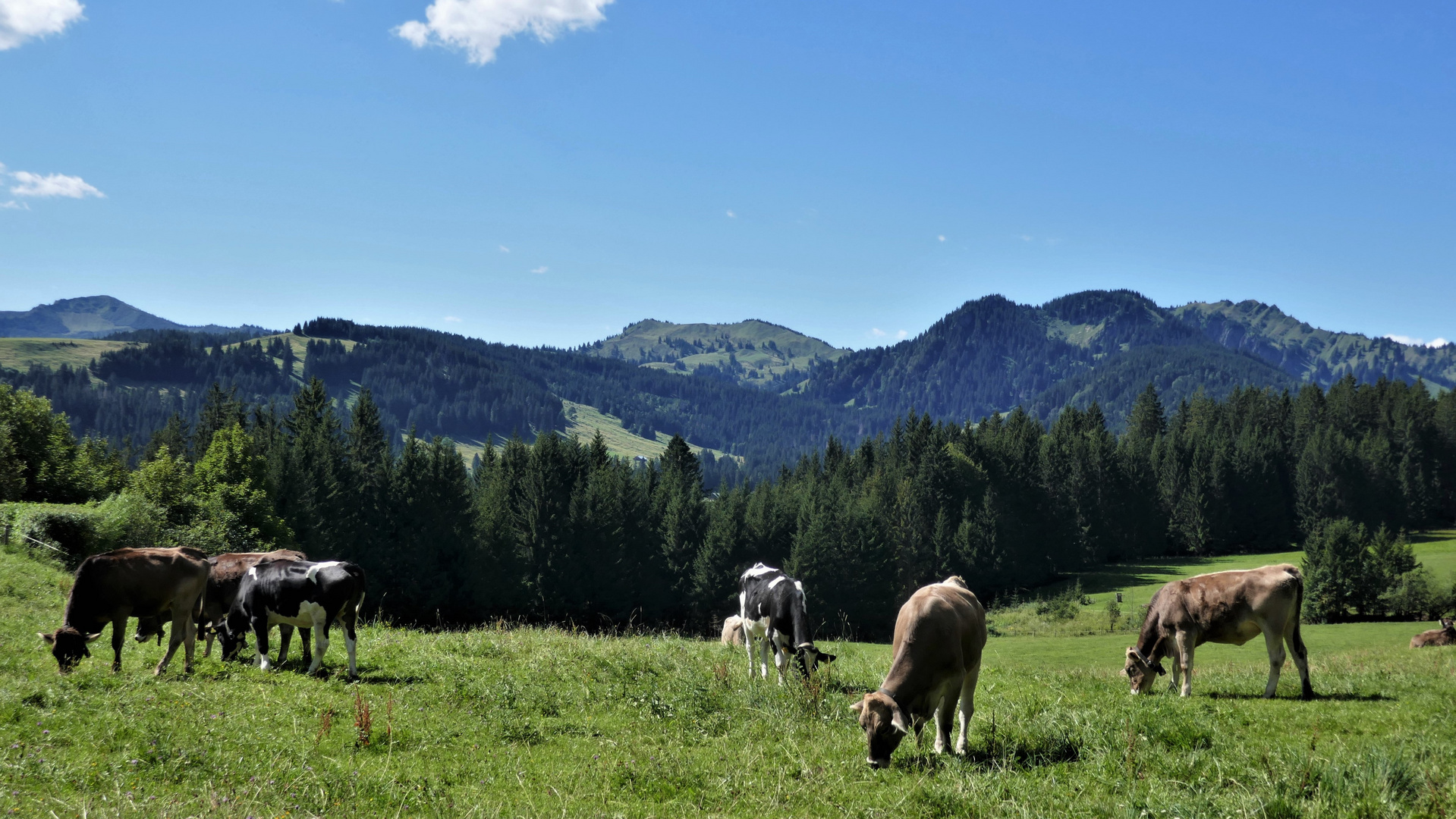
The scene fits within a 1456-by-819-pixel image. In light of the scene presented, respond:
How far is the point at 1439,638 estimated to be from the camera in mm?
36469

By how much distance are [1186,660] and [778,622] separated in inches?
316

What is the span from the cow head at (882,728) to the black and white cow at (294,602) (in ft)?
33.6

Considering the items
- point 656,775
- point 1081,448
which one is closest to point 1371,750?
point 656,775

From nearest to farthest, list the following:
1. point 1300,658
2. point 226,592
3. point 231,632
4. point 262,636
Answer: point 1300,658 → point 262,636 → point 231,632 → point 226,592

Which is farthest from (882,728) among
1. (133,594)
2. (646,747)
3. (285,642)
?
(133,594)

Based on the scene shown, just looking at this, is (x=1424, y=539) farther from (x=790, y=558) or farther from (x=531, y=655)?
(x=531, y=655)

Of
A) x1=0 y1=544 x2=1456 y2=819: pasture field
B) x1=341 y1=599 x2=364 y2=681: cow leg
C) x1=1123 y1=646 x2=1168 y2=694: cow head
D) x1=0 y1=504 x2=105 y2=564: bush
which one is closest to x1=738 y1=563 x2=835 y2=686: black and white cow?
x1=0 y1=544 x2=1456 y2=819: pasture field

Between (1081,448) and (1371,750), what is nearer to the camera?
(1371,750)

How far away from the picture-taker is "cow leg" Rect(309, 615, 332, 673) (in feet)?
47.7

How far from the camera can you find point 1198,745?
32.7ft

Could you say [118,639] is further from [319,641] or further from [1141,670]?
[1141,670]

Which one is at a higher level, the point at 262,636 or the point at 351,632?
the point at 351,632

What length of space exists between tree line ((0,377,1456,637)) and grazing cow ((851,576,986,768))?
1087 inches

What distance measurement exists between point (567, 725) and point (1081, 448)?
4305 inches
